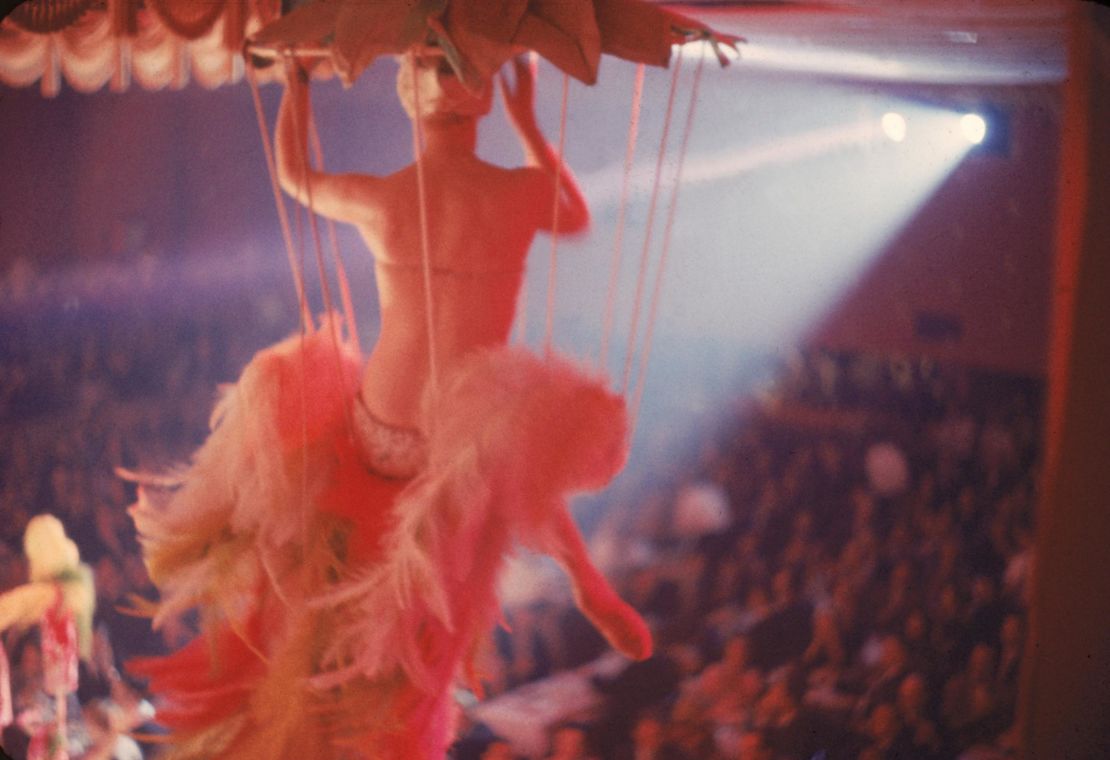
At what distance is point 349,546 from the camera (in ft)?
4.18

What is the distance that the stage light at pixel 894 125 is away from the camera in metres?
1.49

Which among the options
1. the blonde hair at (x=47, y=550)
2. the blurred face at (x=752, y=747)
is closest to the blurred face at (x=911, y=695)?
the blurred face at (x=752, y=747)

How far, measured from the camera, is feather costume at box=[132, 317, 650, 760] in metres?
1.16

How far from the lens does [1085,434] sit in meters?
1.29

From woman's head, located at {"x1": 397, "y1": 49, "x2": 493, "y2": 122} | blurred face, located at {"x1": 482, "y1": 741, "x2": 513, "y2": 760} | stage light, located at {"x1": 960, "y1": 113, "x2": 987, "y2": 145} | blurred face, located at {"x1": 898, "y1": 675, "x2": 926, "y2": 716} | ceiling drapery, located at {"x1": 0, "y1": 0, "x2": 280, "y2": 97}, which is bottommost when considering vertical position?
blurred face, located at {"x1": 482, "y1": 741, "x2": 513, "y2": 760}

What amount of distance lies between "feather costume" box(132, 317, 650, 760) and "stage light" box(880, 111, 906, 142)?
0.63 metres

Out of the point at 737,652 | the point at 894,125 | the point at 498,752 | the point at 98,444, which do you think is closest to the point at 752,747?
the point at 737,652

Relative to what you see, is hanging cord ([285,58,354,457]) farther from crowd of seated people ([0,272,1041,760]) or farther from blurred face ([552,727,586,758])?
blurred face ([552,727,586,758])

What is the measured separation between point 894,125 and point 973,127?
11 centimetres

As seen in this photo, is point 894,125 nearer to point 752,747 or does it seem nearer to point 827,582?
point 827,582

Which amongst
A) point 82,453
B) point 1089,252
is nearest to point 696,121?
point 1089,252

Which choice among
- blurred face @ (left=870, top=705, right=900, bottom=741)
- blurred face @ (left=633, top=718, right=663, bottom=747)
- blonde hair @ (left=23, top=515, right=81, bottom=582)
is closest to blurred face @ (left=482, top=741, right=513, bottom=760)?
blurred face @ (left=633, top=718, right=663, bottom=747)

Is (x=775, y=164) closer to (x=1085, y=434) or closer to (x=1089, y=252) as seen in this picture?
(x=1089, y=252)

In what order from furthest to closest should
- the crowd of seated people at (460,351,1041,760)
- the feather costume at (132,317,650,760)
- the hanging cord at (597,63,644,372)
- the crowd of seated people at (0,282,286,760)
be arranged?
1. the crowd of seated people at (0,282,286,760)
2. the crowd of seated people at (460,351,1041,760)
3. the hanging cord at (597,63,644,372)
4. the feather costume at (132,317,650,760)
